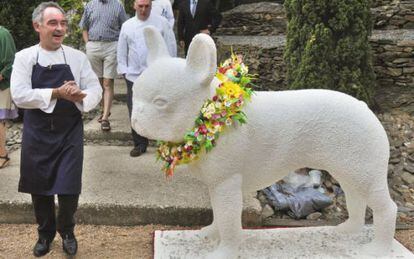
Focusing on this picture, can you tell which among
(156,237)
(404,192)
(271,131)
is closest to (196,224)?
(156,237)

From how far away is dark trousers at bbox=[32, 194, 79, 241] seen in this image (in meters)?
3.22

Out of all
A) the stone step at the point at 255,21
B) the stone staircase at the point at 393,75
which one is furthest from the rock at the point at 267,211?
the stone step at the point at 255,21

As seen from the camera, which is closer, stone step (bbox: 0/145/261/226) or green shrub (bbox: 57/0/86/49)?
stone step (bbox: 0/145/261/226)

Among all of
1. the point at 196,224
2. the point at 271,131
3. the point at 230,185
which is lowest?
the point at 196,224

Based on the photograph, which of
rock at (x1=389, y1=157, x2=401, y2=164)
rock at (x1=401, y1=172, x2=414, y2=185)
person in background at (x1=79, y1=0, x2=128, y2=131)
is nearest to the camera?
rock at (x1=401, y1=172, x2=414, y2=185)

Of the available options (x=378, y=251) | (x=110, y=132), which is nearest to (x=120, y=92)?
(x=110, y=132)

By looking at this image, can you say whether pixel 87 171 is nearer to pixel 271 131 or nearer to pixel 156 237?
pixel 156 237

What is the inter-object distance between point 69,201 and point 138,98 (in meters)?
1.03

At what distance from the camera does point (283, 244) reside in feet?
10.8

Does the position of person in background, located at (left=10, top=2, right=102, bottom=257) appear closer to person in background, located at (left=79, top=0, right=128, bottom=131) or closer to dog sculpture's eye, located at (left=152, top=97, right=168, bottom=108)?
dog sculpture's eye, located at (left=152, top=97, right=168, bottom=108)

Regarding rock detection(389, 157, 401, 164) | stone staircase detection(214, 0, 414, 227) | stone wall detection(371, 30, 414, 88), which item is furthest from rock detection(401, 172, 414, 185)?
stone wall detection(371, 30, 414, 88)

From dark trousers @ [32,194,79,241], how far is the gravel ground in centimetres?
20

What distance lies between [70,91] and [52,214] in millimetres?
1028

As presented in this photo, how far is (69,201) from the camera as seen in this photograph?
3.21 meters
